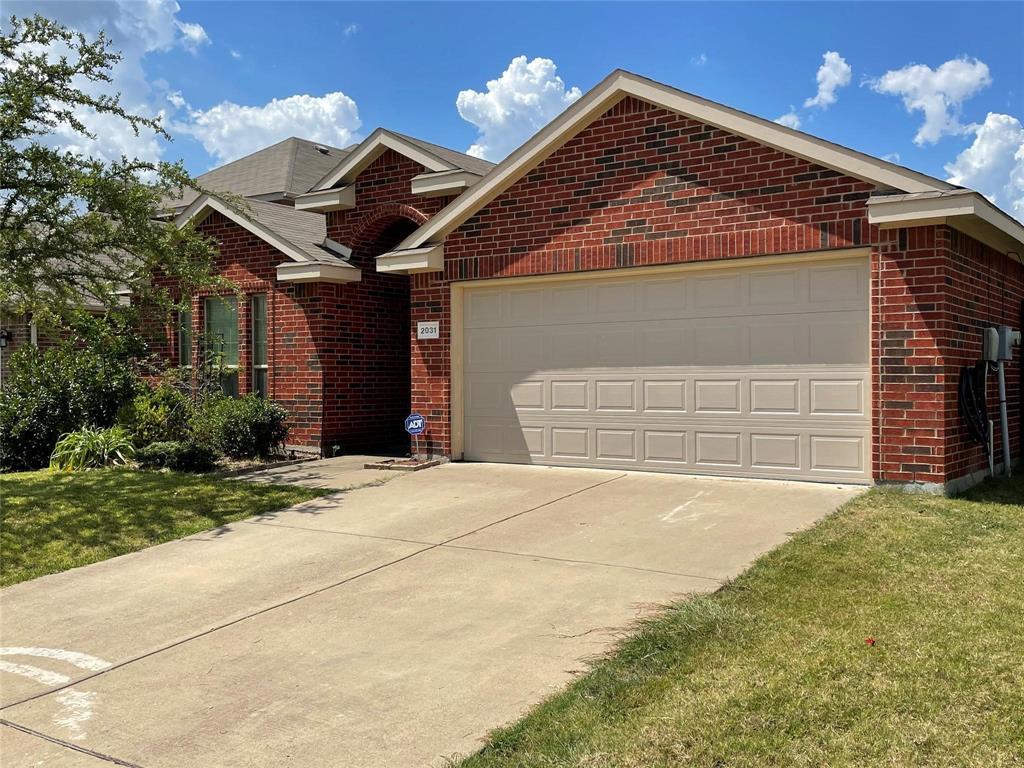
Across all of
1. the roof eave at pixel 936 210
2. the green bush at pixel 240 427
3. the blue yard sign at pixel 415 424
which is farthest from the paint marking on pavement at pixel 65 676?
the roof eave at pixel 936 210

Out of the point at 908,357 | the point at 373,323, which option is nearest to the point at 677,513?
the point at 908,357

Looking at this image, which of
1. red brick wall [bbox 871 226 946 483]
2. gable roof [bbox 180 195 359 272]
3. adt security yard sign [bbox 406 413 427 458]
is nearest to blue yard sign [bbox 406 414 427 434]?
adt security yard sign [bbox 406 413 427 458]

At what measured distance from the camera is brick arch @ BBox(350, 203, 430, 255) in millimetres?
14773

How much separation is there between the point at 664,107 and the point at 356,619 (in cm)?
725

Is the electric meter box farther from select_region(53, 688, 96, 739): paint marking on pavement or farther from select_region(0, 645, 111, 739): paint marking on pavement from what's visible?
select_region(53, 688, 96, 739): paint marking on pavement

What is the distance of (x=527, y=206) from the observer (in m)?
11.5

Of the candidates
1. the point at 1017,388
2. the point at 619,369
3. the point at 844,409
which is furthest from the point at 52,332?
the point at 1017,388

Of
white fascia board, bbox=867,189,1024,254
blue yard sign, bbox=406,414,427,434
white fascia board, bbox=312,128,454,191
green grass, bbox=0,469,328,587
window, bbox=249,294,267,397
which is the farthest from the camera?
window, bbox=249,294,267,397

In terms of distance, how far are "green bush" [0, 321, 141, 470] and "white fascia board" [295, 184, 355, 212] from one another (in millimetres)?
4018

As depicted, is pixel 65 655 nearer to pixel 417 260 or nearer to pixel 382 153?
pixel 417 260

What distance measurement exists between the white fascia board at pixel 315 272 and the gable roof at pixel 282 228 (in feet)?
0.35

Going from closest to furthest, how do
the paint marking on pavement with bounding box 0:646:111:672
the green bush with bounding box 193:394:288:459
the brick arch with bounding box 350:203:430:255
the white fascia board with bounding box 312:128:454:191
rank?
the paint marking on pavement with bounding box 0:646:111:672
the green bush with bounding box 193:394:288:459
the white fascia board with bounding box 312:128:454:191
the brick arch with bounding box 350:203:430:255

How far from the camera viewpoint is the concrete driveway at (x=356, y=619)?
166 inches

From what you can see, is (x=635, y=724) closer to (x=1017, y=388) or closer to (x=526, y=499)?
(x=526, y=499)
